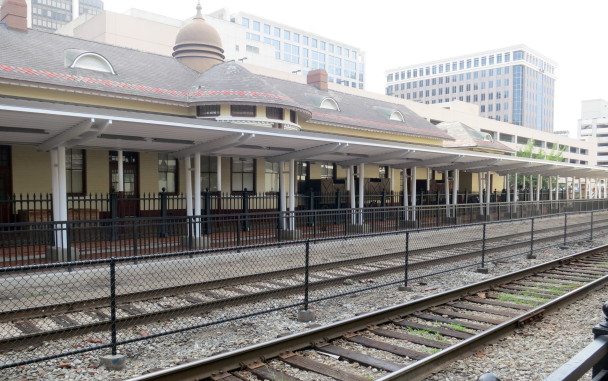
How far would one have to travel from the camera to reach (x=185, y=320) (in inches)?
301

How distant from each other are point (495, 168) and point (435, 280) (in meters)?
21.2

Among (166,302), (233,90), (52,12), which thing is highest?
(52,12)

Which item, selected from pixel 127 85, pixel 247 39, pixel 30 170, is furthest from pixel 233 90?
pixel 247 39

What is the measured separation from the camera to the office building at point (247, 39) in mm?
58250

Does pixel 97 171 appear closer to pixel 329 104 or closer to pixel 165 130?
pixel 165 130

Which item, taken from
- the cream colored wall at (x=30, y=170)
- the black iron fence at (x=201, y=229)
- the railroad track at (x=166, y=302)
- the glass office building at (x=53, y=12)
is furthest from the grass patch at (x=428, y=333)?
the glass office building at (x=53, y=12)

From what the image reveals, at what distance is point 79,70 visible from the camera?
18.6 meters

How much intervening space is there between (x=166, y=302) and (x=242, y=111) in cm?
1363

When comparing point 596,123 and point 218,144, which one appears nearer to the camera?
point 218,144

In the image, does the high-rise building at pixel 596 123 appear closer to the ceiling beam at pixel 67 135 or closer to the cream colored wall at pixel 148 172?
the cream colored wall at pixel 148 172

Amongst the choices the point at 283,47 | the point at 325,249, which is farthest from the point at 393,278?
the point at 283,47

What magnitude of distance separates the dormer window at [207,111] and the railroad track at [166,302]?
11255 mm

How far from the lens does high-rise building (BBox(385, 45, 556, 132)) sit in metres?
135

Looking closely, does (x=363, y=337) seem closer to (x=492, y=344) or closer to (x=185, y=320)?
(x=492, y=344)
